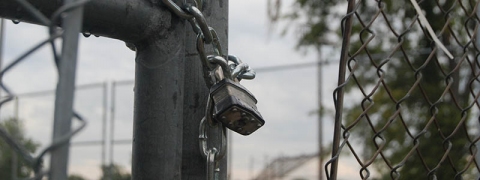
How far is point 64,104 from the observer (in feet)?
1.24

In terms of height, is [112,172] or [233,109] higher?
[233,109]

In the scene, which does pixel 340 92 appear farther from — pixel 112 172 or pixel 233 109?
pixel 112 172

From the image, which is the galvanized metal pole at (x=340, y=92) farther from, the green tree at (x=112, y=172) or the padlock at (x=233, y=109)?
the green tree at (x=112, y=172)

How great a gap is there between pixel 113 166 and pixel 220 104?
245 inches

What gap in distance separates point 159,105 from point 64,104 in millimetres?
330

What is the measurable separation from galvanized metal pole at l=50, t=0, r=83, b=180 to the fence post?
1.14 feet

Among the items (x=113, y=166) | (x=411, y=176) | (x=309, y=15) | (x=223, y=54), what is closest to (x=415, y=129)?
(x=411, y=176)

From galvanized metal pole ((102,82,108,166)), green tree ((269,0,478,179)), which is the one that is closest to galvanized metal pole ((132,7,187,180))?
green tree ((269,0,478,179))

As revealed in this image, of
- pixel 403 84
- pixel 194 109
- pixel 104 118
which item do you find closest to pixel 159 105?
pixel 194 109

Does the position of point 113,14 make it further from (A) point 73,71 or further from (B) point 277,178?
(B) point 277,178

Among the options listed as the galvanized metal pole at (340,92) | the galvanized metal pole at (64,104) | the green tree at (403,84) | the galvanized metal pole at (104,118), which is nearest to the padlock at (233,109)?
the galvanized metal pole at (340,92)

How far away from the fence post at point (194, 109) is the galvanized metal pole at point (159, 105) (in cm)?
2

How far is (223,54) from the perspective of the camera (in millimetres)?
759

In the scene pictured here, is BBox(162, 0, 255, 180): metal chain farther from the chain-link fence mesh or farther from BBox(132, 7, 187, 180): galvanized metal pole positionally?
the chain-link fence mesh
